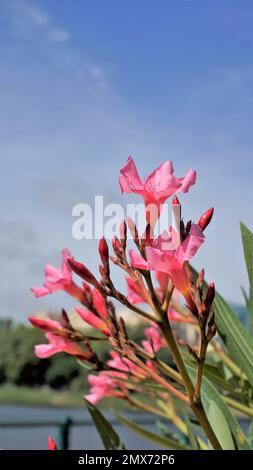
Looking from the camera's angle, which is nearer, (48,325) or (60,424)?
(48,325)

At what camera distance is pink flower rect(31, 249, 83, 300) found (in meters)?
0.74

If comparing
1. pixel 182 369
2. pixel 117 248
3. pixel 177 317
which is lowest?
pixel 182 369

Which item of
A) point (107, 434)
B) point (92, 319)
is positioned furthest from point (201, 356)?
point (107, 434)

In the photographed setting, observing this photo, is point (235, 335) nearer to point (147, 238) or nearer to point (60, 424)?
point (147, 238)

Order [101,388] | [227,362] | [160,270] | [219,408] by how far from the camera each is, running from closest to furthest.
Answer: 1. [160,270]
2. [219,408]
3. [227,362]
4. [101,388]

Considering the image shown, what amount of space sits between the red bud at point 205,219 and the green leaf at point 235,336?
10.6 inches

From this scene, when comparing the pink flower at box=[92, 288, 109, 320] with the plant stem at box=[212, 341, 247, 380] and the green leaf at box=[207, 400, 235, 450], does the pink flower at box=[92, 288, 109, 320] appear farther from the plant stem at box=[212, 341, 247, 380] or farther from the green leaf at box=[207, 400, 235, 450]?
the plant stem at box=[212, 341, 247, 380]

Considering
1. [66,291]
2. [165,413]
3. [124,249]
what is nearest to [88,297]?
[66,291]

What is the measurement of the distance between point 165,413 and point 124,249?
0.74 m

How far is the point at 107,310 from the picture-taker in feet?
2.19

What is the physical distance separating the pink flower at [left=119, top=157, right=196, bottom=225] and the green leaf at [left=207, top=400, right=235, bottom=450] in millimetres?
335

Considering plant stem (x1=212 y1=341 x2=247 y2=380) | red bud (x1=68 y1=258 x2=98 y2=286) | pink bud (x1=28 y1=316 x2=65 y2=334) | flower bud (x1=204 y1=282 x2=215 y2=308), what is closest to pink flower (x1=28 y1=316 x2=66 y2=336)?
pink bud (x1=28 y1=316 x2=65 y2=334)

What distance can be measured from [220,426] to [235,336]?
108 millimetres

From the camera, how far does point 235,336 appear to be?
817 mm
